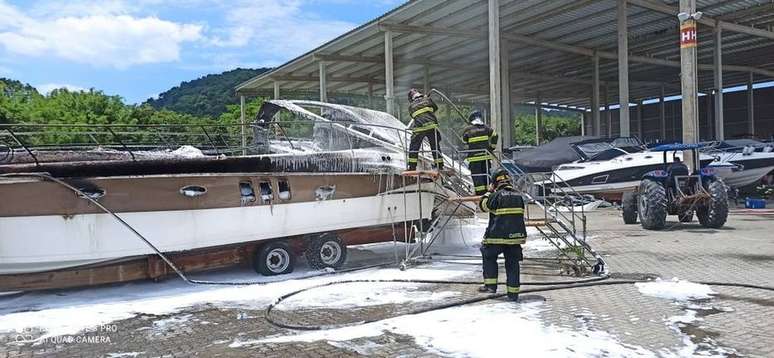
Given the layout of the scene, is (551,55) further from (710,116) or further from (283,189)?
(283,189)

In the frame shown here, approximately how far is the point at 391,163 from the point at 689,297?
4.70m

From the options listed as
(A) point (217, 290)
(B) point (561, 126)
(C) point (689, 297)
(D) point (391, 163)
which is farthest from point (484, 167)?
(B) point (561, 126)

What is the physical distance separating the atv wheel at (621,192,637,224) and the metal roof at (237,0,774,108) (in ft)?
36.7

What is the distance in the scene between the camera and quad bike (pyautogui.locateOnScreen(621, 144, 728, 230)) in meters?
11.7

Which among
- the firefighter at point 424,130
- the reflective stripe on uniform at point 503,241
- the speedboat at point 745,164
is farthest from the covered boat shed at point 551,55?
the reflective stripe on uniform at point 503,241

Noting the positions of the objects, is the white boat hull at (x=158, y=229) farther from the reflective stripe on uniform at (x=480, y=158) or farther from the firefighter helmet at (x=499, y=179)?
the firefighter helmet at (x=499, y=179)

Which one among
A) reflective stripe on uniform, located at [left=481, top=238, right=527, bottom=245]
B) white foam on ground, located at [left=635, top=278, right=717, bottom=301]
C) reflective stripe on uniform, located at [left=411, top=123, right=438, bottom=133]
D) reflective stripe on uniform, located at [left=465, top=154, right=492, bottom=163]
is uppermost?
reflective stripe on uniform, located at [left=411, top=123, right=438, bottom=133]

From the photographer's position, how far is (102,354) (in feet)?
16.2

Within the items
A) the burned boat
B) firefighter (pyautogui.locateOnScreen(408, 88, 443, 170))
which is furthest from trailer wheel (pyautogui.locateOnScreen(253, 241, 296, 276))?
firefighter (pyautogui.locateOnScreen(408, 88, 443, 170))

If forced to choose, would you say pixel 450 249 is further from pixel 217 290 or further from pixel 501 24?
pixel 501 24

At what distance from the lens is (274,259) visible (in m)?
8.45

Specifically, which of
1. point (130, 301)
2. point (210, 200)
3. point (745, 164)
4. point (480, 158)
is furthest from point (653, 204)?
point (130, 301)

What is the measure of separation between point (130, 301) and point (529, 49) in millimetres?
26853

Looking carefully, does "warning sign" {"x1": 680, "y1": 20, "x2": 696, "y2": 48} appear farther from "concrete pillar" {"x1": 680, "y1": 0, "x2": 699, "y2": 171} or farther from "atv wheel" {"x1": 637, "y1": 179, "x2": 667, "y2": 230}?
"atv wheel" {"x1": 637, "y1": 179, "x2": 667, "y2": 230}
